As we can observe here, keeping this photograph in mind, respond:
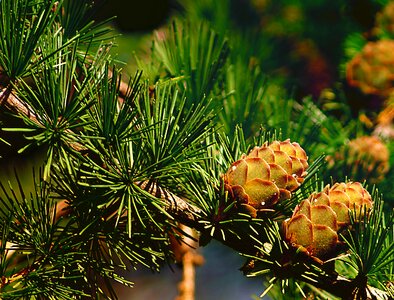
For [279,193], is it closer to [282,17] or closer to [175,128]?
[175,128]

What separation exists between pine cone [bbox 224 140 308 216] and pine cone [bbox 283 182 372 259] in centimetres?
2

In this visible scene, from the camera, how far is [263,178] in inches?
16.4

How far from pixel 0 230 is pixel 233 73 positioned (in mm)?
360

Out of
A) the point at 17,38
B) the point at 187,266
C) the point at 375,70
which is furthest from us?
the point at 375,70

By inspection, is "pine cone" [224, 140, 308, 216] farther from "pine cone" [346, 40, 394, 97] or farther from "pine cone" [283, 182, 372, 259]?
"pine cone" [346, 40, 394, 97]

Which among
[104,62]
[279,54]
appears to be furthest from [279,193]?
[279,54]

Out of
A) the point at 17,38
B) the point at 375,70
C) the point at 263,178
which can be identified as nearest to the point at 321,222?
the point at 263,178

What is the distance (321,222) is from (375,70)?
49cm

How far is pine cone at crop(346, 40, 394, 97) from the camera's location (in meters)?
0.85

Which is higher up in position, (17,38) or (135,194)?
(17,38)

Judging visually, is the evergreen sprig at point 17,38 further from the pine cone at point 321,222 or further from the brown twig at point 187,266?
the brown twig at point 187,266

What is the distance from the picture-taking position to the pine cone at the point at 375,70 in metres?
0.85

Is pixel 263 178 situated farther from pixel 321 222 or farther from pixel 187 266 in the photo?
pixel 187 266

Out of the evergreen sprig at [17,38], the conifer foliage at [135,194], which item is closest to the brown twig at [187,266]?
the conifer foliage at [135,194]
